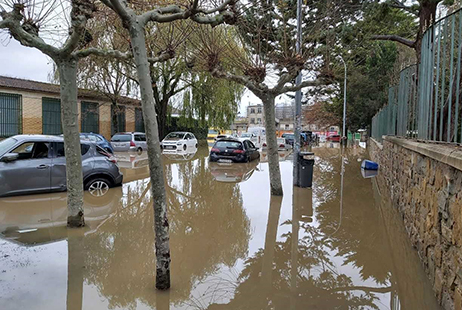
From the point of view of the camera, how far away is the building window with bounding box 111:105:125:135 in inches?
1148

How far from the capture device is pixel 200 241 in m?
6.04

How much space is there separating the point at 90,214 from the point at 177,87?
2285 cm

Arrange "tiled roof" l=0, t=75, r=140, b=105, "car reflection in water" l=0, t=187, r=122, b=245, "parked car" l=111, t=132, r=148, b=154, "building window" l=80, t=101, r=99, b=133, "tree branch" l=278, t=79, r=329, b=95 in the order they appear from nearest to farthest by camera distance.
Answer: "car reflection in water" l=0, t=187, r=122, b=245 → "tree branch" l=278, t=79, r=329, b=95 → "tiled roof" l=0, t=75, r=140, b=105 → "parked car" l=111, t=132, r=148, b=154 → "building window" l=80, t=101, r=99, b=133

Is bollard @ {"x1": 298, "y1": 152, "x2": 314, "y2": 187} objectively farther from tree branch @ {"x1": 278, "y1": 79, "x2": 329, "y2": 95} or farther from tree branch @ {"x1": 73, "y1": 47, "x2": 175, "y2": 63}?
tree branch @ {"x1": 73, "y1": 47, "x2": 175, "y2": 63}

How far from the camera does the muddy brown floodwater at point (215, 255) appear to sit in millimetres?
3977

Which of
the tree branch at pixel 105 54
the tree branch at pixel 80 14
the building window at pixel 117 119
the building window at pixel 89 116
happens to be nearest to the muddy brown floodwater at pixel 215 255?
the tree branch at pixel 105 54

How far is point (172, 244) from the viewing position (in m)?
5.80

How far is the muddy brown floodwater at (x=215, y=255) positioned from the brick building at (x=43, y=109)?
18245 mm

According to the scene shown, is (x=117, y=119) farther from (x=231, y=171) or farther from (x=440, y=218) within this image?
(x=440, y=218)

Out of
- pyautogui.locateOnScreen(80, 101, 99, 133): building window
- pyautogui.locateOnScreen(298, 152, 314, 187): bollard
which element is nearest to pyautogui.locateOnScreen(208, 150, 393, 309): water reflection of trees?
pyautogui.locateOnScreen(298, 152, 314, 187): bollard

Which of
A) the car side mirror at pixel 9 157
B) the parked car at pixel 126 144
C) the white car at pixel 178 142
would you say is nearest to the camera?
the car side mirror at pixel 9 157

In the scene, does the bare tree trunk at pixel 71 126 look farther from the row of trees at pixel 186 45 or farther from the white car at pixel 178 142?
the white car at pixel 178 142

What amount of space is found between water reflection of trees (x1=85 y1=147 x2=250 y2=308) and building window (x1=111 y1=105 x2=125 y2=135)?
20.6m

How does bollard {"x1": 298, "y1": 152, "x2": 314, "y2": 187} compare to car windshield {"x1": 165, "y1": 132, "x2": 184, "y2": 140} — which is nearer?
bollard {"x1": 298, "y1": 152, "x2": 314, "y2": 187}
